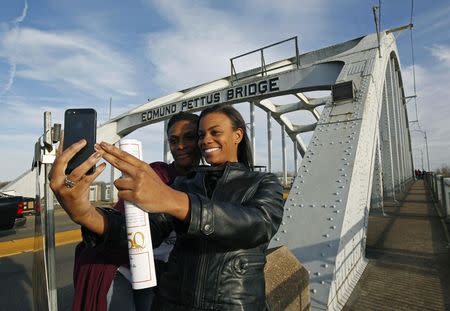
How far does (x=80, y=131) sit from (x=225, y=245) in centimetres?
68

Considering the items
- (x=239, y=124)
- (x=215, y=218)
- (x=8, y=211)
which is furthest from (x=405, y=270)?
(x=8, y=211)

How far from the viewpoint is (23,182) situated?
12.4 m

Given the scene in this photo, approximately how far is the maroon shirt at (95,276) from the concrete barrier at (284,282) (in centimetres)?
97

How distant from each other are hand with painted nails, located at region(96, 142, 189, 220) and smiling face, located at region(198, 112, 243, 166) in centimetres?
55

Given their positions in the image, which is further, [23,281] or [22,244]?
[22,244]

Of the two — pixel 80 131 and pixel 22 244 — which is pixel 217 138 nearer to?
pixel 80 131

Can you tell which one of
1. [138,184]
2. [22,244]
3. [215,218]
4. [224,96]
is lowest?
[22,244]

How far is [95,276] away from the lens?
1613mm

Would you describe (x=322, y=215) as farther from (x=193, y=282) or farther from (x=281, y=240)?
(x=193, y=282)

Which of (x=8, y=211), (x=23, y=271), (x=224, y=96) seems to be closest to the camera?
(x=23, y=271)

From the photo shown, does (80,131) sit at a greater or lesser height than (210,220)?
greater

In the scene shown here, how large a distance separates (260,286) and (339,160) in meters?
3.40

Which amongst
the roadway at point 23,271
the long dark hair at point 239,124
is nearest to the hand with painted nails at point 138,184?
the long dark hair at point 239,124

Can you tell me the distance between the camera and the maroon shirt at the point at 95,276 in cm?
159
